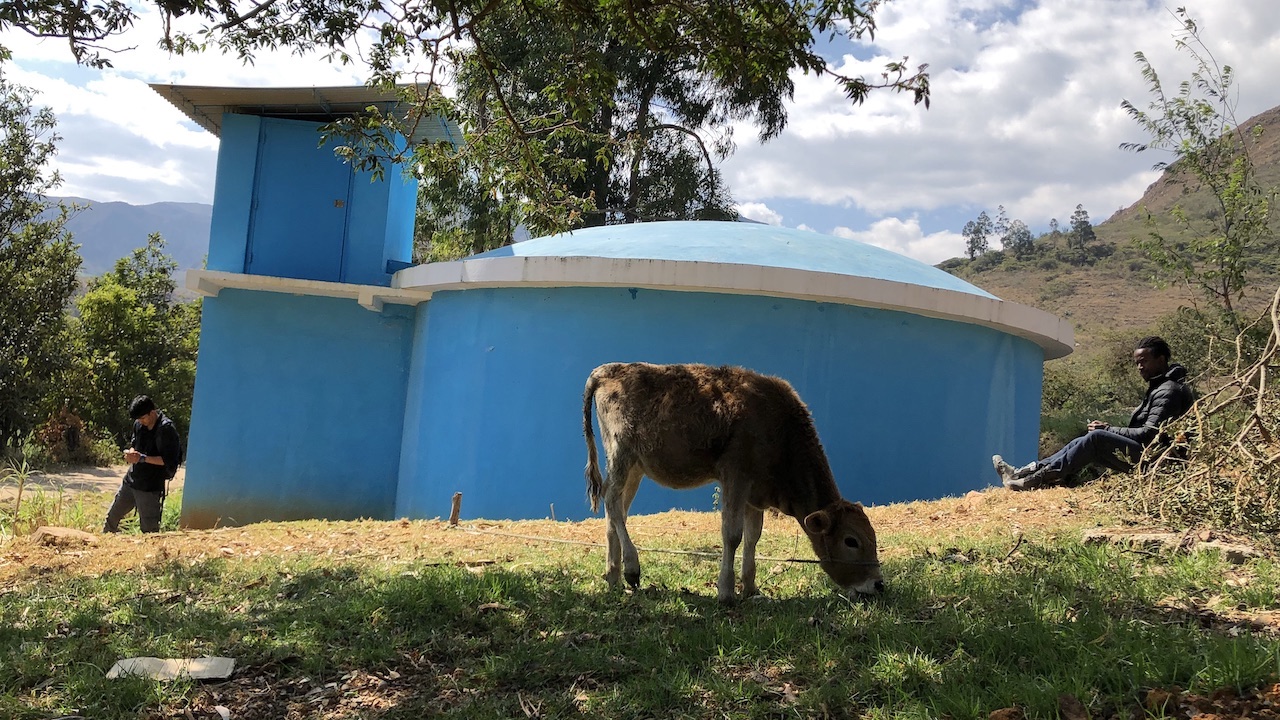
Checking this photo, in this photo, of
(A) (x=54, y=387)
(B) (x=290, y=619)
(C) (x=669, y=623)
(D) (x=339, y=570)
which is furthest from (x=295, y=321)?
(A) (x=54, y=387)

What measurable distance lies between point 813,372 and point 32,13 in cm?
800

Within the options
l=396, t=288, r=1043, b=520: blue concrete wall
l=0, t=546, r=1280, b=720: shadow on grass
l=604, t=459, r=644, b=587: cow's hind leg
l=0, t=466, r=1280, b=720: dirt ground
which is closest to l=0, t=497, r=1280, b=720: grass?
l=0, t=546, r=1280, b=720: shadow on grass

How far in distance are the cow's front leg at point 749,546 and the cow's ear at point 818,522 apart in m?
0.49

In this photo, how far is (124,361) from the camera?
26.8m

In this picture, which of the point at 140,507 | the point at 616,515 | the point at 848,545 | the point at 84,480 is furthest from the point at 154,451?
the point at 84,480

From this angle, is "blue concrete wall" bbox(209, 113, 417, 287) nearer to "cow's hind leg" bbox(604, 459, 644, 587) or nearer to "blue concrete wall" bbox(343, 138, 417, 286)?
"blue concrete wall" bbox(343, 138, 417, 286)

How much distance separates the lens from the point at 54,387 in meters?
24.8

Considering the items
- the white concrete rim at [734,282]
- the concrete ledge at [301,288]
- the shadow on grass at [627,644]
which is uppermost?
the white concrete rim at [734,282]

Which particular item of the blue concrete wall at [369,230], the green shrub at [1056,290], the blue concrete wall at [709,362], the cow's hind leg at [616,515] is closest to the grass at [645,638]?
the cow's hind leg at [616,515]

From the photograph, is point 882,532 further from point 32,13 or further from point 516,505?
point 32,13

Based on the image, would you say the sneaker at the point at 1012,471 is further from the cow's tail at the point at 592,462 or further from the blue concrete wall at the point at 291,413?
the blue concrete wall at the point at 291,413

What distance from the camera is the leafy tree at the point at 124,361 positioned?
86.4ft

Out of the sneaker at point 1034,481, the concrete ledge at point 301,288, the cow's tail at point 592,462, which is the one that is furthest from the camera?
the concrete ledge at point 301,288

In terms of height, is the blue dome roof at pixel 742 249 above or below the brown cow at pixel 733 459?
above
